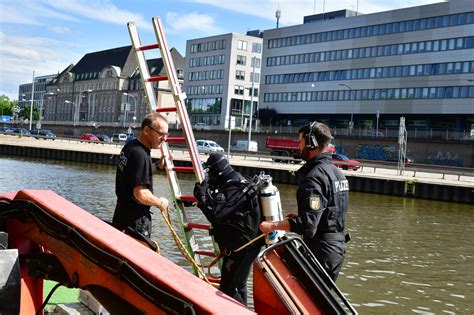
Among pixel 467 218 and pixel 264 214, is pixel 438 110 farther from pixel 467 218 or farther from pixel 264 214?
pixel 264 214

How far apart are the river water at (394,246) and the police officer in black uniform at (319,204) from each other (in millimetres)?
5794

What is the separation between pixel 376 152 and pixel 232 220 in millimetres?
69996

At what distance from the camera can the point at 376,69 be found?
8250cm

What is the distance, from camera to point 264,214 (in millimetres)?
4988

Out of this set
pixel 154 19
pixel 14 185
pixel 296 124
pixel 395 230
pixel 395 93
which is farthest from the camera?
pixel 296 124

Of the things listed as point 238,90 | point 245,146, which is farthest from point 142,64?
point 238,90

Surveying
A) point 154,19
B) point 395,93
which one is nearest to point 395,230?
point 154,19

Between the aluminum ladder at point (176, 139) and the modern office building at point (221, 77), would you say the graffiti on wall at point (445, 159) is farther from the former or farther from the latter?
the aluminum ladder at point (176, 139)

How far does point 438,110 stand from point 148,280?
250ft

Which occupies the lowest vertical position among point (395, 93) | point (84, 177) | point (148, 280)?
point (84, 177)

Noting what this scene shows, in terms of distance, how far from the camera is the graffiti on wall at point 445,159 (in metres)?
65.7

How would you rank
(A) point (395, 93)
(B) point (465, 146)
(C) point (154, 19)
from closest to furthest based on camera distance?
1. (C) point (154, 19)
2. (B) point (465, 146)
3. (A) point (395, 93)

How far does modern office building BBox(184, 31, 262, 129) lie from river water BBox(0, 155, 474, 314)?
264 ft

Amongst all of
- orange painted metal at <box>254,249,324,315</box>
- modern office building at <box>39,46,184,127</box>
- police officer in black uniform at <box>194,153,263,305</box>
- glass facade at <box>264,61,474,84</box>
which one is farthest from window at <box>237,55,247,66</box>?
orange painted metal at <box>254,249,324,315</box>
